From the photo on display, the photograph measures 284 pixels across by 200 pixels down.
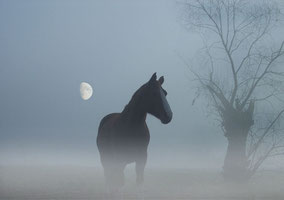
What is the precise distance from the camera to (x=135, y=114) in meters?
9.09

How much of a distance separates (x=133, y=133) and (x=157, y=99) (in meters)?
0.87

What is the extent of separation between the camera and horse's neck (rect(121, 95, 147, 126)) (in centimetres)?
904

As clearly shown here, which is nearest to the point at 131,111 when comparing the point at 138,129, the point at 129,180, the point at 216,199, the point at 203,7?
the point at 138,129

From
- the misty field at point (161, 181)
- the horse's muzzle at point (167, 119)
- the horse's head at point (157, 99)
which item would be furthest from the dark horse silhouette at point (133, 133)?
the misty field at point (161, 181)

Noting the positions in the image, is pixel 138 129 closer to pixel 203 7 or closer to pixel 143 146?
pixel 143 146

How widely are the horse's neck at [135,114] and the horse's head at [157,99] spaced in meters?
0.23

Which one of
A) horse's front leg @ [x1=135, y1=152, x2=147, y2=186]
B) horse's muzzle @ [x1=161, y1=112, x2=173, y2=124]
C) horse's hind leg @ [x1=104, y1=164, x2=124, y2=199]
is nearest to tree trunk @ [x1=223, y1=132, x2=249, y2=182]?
horse's hind leg @ [x1=104, y1=164, x2=124, y2=199]

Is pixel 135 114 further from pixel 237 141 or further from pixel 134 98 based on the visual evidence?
pixel 237 141

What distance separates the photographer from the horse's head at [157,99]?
27.4 ft

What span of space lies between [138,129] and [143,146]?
0.34 m

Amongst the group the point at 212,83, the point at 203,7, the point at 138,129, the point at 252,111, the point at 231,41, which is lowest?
the point at 138,129

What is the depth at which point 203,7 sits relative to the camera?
21578 millimetres

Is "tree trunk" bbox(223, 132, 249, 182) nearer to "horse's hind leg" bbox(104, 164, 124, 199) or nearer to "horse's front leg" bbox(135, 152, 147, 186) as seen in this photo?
"horse's hind leg" bbox(104, 164, 124, 199)

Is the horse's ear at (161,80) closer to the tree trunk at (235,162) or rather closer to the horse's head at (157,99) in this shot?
the horse's head at (157,99)
